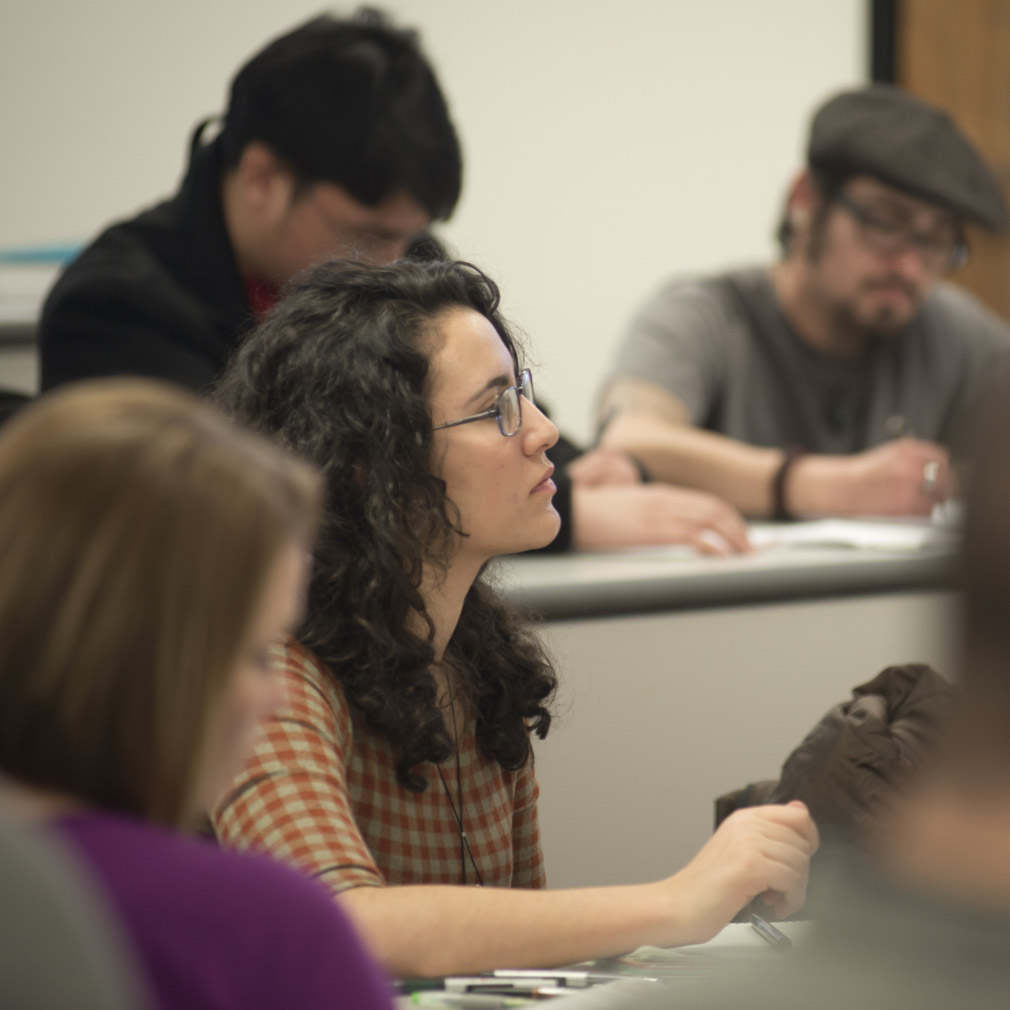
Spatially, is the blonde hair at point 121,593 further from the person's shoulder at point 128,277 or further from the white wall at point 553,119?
the white wall at point 553,119

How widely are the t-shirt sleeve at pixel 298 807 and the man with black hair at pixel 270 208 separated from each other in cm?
90

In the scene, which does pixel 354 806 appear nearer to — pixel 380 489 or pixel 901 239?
pixel 380 489

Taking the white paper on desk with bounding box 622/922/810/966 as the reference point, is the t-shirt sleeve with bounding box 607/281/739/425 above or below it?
above

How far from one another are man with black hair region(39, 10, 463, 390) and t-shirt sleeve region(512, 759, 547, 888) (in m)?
0.80

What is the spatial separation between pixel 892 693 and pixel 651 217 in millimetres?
2491

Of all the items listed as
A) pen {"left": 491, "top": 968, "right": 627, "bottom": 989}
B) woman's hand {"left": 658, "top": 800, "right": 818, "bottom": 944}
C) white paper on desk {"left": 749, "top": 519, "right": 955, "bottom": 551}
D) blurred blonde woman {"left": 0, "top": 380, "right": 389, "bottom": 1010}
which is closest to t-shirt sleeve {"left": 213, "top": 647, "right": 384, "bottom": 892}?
pen {"left": 491, "top": 968, "right": 627, "bottom": 989}

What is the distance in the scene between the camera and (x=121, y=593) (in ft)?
1.86

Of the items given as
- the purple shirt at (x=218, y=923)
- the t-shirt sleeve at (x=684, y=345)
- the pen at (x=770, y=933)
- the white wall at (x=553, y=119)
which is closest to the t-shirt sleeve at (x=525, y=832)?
the pen at (x=770, y=933)

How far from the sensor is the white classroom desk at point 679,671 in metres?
1.59

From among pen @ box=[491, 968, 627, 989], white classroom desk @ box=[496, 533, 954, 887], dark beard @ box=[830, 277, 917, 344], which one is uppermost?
dark beard @ box=[830, 277, 917, 344]

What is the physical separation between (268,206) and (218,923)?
1.51 m

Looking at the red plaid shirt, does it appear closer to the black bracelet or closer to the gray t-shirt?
the black bracelet

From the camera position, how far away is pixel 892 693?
1294 millimetres

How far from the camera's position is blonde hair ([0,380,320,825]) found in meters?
0.57
